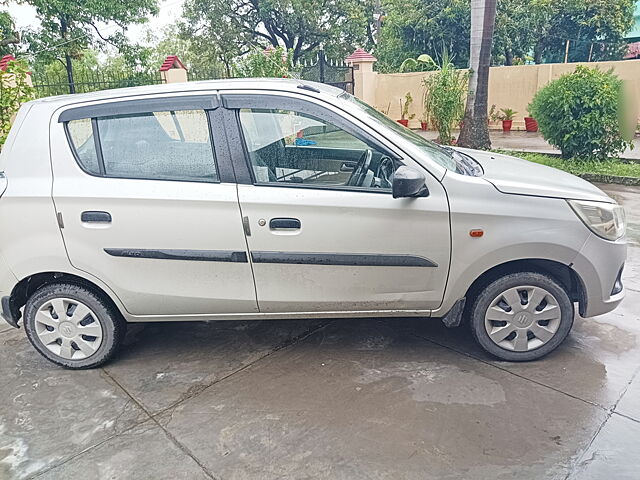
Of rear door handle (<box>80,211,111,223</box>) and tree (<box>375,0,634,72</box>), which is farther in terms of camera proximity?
tree (<box>375,0,634,72</box>)

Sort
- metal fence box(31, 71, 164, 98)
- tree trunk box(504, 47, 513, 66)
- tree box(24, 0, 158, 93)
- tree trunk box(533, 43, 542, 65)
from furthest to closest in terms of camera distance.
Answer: tree trunk box(533, 43, 542, 65)
tree trunk box(504, 47, 513, 66)
tree box(24, 0, 158, 93)
metal fence box(31, 71, 164, 98)

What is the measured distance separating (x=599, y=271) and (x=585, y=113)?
6.30 metres

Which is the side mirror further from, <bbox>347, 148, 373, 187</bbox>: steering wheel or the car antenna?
the car antenna

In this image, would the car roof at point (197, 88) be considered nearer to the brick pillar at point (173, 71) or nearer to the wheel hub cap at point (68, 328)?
the wheel hub cap at point (68, 328)

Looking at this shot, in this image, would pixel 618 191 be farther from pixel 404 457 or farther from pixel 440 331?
pixel 404 457

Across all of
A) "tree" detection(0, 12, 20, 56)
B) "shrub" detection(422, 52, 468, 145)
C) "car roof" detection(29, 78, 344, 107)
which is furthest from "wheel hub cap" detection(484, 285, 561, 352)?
"tree" detection(0, 12, 20, 56)

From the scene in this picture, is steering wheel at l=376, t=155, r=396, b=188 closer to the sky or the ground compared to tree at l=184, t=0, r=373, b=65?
closer to the ground

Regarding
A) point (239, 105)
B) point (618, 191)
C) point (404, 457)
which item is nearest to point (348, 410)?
point (404, 457)

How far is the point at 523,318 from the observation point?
323 centimetres

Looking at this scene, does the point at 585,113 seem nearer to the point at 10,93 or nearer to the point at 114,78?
the point at 10,93

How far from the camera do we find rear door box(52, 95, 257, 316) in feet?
10.2

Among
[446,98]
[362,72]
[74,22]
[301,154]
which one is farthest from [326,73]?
[301,154]

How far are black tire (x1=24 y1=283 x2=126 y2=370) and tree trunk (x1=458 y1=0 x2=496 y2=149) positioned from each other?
9.46m

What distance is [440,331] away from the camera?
12.5ft
